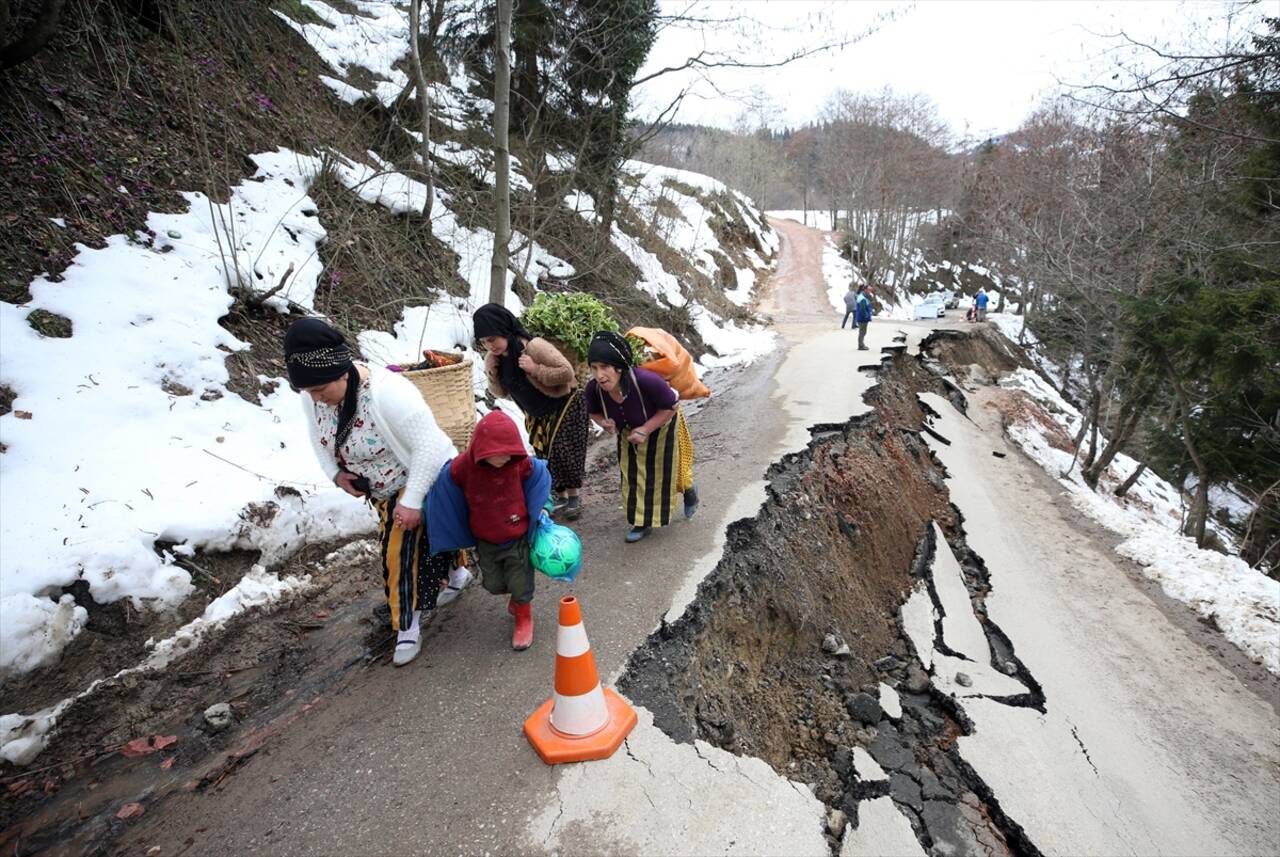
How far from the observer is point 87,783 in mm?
2436

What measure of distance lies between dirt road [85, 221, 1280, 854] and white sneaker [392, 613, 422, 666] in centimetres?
6

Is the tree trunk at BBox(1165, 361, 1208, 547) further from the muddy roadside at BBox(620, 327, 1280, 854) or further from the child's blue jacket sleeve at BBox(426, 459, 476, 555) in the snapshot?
the child's blue jacket sleeve at BBox(426, 459, 476, 555)

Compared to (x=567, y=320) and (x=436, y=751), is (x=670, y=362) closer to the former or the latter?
(x=567, y=320)

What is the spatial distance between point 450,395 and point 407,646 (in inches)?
56.2

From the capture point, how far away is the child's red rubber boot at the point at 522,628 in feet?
10.2

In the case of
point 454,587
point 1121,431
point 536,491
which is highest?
point 536,491

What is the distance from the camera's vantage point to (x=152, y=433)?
4.04 meters

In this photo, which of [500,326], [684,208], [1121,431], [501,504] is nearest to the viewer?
[501,504]

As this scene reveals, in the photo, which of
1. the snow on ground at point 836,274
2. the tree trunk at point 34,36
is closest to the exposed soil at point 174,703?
the tree trunk at point 34,36

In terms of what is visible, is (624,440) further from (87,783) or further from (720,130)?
(720,130)

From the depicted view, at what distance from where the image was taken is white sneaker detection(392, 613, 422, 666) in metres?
3.04

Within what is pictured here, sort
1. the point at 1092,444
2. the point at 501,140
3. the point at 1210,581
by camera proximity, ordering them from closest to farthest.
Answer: the point at 501,140, the point at 1210,581, the point at 1092,444

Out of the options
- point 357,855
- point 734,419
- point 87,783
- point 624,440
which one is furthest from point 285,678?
point 734,419

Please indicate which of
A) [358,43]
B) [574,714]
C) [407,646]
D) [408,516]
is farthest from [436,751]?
[358,43]
